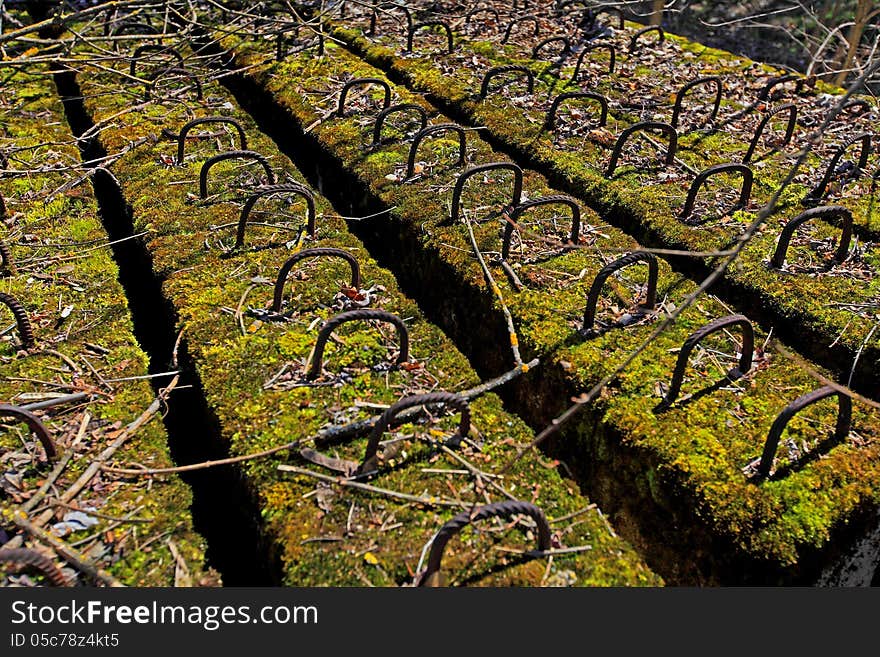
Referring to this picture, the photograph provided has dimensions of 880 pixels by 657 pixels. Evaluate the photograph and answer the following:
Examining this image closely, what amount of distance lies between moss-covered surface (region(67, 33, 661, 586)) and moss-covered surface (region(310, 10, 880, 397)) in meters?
2.04

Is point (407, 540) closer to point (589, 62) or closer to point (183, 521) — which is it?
point (183, 521)

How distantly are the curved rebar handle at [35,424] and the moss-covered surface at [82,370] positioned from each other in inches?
3.3

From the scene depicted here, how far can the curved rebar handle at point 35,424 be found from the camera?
278 centimetres

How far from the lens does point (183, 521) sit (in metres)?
2.84

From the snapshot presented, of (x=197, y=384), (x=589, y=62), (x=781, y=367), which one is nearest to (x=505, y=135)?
(x=589, y=62)

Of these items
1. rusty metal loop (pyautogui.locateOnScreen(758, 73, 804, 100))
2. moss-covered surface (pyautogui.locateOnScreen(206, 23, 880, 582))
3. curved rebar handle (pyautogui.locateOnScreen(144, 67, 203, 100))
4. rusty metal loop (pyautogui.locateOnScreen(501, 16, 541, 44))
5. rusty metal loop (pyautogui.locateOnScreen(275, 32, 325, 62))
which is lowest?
moss-covered surface (pyautogui.locateOnScreen(206, 23, 880, 582))

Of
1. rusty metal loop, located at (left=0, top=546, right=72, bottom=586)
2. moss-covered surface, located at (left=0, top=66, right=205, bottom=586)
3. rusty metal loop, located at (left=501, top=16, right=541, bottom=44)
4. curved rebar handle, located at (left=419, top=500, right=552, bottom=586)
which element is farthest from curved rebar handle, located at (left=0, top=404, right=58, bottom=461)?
rusty metal loop, located at (left=501, top=16, right=541, bottom=44)

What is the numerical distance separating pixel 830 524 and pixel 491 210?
9.72ft

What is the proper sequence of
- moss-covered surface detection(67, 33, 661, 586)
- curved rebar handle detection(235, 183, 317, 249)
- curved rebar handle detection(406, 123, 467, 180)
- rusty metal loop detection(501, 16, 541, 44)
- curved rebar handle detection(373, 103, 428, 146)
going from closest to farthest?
moss-covered surface detection(67, 33, 661, 586), curved rebar handle detection(235, 183, 317, 249), curved rebar handle detection(406, 123, 467, 180), curved rebar handle detection(373, 103, 428, 146), rusty metal loop detection(501, 16, 541, 44)

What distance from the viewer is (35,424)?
9.30 ft

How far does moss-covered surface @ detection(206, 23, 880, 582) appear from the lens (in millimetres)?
3092

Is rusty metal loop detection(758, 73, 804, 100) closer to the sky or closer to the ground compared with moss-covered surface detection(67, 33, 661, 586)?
closer to the sky

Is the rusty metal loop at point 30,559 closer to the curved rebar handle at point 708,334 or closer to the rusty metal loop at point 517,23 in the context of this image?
the curved rebar handle at point 708,334

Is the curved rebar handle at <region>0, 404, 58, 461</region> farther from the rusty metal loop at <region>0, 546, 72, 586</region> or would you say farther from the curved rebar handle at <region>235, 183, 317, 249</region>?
the curved rebar handle at <region>235, 183, 317, 249</region>
